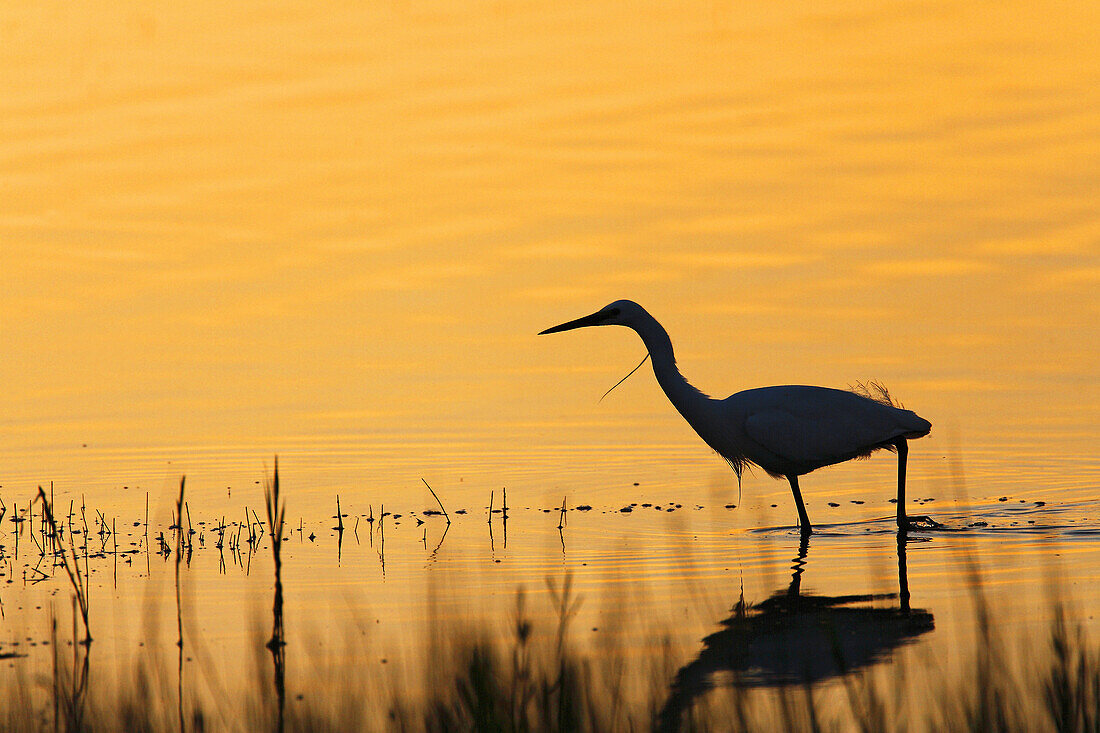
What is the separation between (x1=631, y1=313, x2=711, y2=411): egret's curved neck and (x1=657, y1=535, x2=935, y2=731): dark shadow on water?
3.15 m

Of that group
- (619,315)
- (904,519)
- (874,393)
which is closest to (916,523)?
(904,519)

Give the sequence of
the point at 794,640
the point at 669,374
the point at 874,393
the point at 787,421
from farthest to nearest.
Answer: the point at 874,393 → the point at 669,374 → the point at 787,421 → the point at 794,640

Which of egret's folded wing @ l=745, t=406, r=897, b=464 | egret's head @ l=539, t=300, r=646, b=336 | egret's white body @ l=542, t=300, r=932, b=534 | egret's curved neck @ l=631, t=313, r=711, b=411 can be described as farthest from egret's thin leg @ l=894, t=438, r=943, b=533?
egret's head @ l=539, t=300, r=646, b=336

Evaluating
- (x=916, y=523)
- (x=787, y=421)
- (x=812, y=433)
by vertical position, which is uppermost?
(x=787, y=421)

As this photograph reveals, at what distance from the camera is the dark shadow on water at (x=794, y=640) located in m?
6.95

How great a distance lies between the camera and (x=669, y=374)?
490 inches

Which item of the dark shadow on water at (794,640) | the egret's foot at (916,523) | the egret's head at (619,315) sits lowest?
the dark shadow on water at (794,640)

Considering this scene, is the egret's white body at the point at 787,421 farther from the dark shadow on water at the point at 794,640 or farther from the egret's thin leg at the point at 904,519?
the dark shadow on water at the point at 794,640

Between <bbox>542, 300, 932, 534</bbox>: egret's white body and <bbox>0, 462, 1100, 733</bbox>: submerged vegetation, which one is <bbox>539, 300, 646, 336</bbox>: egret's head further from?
<bbox>0, 462, 1100, 733</bbox>: submerged vegetation

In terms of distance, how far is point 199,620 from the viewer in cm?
866

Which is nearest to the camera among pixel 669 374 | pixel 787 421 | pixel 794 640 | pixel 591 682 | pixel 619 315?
pixel 591 682

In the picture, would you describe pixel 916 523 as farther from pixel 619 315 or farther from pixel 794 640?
pixel 794 640

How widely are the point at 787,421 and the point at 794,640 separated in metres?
4.42

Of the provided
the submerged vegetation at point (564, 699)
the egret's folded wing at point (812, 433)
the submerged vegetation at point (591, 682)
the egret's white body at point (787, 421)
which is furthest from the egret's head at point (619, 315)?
the submerged vegetation at point (564, 699)
